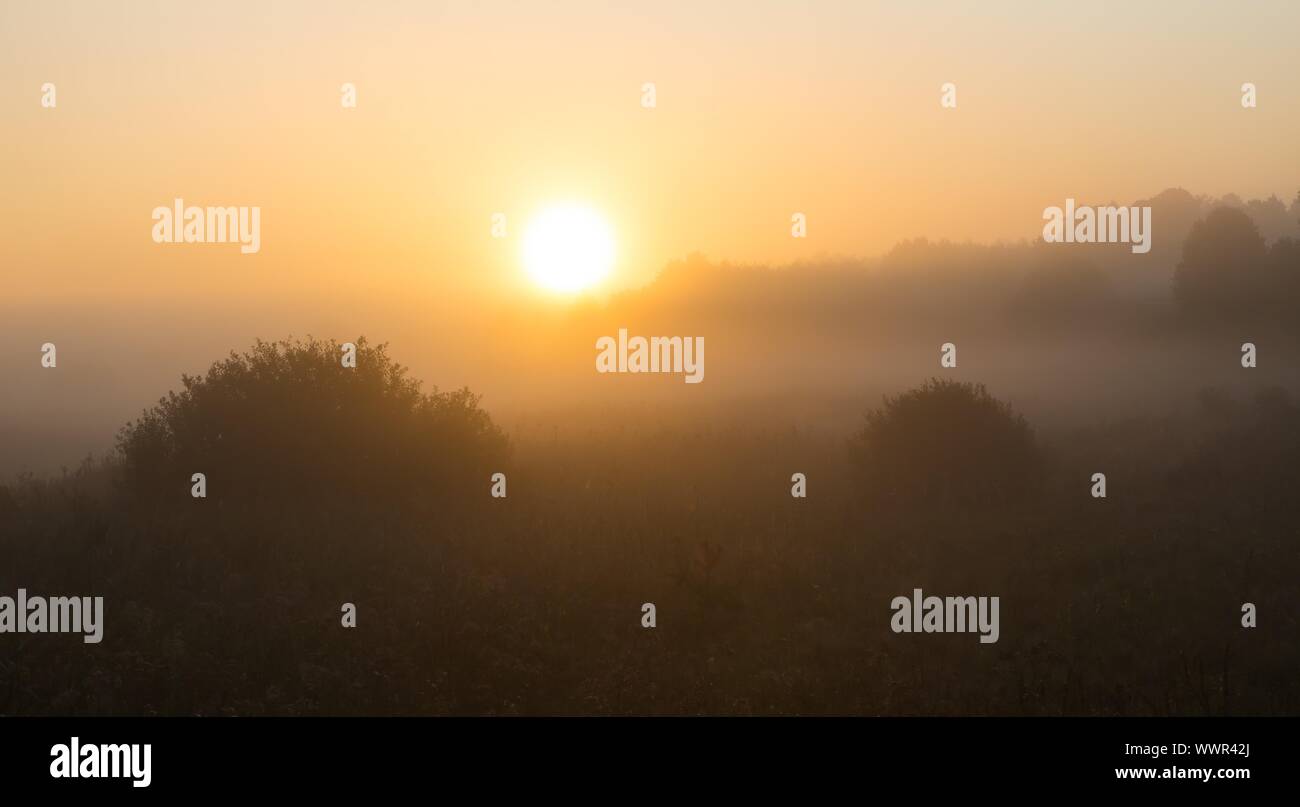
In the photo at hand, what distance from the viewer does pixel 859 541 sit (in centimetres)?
2052

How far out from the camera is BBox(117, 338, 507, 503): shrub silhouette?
69.1ft

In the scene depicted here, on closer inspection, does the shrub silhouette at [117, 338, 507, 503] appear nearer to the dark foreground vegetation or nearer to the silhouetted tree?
the dark foreground vegetation

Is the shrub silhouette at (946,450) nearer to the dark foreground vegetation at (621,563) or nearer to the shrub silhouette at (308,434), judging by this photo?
the dark foreground vegetation at (621,563)

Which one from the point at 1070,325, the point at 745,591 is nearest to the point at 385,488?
the point at 745,591

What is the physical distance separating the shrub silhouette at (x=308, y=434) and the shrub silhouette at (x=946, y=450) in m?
9.86

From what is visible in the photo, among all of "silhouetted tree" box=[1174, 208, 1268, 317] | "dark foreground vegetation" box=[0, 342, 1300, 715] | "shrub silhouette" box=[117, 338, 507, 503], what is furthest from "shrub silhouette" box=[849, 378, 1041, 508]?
"silhouetted tree" box=[1174, 208, 1268, 317]

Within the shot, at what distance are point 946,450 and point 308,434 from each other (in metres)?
16.0

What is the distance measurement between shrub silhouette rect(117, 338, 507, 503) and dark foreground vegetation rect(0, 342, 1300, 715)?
0.06m

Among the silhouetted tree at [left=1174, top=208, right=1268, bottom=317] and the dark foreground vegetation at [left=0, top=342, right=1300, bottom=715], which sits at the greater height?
the silhouetted tree at [left=1174, top=208, right=1268, bottom=317]

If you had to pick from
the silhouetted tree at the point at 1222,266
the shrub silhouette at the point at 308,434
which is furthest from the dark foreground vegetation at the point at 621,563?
the silhouetted tree at the point at 1222,266

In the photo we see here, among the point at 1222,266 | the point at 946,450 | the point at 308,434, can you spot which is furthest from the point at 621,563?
the point at 1222,266

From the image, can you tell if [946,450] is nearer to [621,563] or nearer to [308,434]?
[621,563]

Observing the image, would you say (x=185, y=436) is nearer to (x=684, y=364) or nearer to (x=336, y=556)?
(x=336, y=556)

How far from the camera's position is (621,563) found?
18484mm
